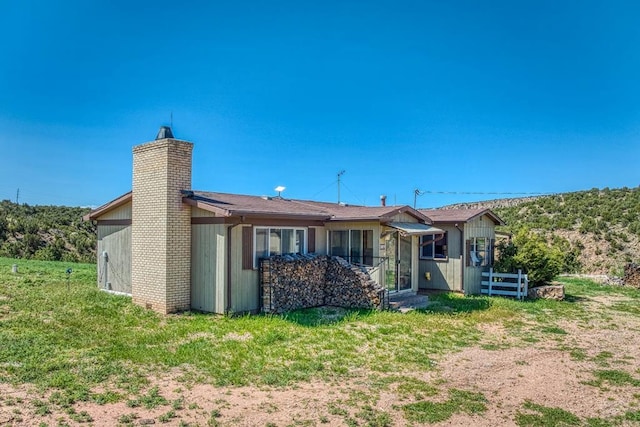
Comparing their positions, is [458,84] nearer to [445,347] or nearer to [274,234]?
[274,234]

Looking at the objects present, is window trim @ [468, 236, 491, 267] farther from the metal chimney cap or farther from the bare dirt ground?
the metal chimney cap

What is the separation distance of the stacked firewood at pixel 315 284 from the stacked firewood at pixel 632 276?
1421 cm

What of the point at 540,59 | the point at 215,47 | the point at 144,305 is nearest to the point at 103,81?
the point at 215,47

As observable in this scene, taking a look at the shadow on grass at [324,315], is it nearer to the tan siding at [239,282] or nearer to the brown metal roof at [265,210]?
the tan siding at [239,282]

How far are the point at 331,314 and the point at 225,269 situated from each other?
3074mm

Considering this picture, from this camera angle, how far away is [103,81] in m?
17.7

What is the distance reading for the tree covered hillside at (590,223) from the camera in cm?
2934

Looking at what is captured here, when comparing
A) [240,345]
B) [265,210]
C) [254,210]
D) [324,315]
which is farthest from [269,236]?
[240,345]

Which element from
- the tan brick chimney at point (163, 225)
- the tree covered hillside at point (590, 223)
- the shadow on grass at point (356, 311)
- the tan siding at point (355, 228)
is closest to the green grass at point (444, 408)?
the shadow on grass at point (356, 311)

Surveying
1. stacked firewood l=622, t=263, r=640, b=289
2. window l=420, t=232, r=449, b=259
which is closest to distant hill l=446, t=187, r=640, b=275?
stacked firewood l=622, t=263, r=640, b=289

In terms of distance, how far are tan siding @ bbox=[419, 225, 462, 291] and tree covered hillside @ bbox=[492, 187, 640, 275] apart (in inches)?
519

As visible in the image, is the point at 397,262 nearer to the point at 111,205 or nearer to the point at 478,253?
the point at 478,253

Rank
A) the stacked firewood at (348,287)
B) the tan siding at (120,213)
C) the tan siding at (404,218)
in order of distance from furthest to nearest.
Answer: the tan siding at (404,218), the tan siding at (120,213), the stacked firewood at (348,287)

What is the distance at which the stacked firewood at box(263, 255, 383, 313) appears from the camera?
1184 centimetres
